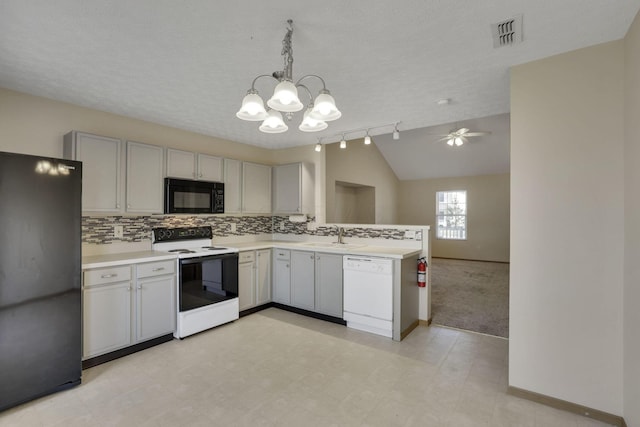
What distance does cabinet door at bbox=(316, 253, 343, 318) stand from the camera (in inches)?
143

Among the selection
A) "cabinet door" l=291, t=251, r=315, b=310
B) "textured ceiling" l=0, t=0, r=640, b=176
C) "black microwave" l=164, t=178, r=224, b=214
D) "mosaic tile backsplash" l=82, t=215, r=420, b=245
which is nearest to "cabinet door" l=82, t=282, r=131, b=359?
"mosaic tile backsplash" l=82, t=215, r=420, b=245

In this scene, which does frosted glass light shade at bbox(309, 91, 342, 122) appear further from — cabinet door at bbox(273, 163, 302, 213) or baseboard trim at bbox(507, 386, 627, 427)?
cabinet door at bbox(273, 163, 302, 213)

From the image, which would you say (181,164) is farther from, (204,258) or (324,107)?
(324,107)

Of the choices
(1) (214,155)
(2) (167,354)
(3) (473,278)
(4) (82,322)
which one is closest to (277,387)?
(2) (167,354)

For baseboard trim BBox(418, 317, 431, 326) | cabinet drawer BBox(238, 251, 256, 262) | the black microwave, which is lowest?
baseboard trim BBox(418, 317, 431, 326)

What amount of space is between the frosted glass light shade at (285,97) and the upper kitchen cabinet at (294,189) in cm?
269

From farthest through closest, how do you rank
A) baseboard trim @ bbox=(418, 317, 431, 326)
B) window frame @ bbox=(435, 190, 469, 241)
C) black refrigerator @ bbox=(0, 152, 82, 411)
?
window frame @ bbox=(435, 190, 469, 241) → baseboard trim @ bbox=(418, 317, 431, 326) → black refrigerator @ bbox=(0, 152, 82, 411)

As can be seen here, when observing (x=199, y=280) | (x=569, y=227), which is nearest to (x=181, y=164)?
(x=199, y=280)

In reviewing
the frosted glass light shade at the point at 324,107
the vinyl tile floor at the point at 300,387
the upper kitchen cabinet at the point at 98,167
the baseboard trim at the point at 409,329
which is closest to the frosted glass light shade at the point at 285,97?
the frosted glass light shade at the point at 324,107

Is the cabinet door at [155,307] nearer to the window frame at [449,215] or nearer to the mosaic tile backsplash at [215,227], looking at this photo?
the mosaic tile backsplash at [215,227]

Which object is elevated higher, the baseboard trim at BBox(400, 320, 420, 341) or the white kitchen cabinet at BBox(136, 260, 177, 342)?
the white kitchen cabinet at BBox(136, 260, 177, 342)

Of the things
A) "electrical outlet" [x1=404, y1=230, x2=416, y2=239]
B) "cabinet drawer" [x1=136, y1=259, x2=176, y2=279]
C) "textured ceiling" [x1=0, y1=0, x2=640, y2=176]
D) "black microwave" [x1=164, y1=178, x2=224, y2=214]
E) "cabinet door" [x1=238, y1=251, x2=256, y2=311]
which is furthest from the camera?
"cabinet door" [x1=238, y1=251, x2=256, y2=311]

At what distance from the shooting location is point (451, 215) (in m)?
9.11

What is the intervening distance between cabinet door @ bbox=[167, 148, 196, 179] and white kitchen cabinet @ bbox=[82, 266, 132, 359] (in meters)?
1.20
